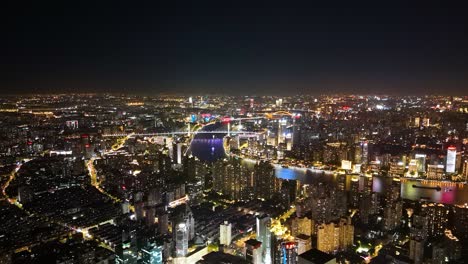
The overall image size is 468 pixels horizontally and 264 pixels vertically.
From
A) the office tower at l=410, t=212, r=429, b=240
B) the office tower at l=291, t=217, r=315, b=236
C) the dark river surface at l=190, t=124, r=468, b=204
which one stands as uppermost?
the office tower at l=410, t=212, r=429, b=240

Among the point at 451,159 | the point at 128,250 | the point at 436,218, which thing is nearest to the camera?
the point at 128,250

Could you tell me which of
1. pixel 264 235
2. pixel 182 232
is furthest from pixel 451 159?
pixel 182 232

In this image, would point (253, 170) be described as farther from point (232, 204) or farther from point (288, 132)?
point (288, 132)

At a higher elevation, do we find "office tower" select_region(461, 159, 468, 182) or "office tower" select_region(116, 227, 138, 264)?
"office tower" select_region(461, 159, 468, 182)

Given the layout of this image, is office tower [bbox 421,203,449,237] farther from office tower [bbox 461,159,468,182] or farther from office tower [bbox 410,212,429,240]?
office tower [bbox 461,159,468,182]

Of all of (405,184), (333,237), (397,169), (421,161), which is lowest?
(405,184)

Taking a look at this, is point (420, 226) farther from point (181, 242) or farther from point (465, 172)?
point (465, 172)

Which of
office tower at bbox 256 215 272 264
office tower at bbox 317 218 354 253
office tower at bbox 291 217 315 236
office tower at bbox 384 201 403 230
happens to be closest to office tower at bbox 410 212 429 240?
office tower at bbox 384 201 403 230
